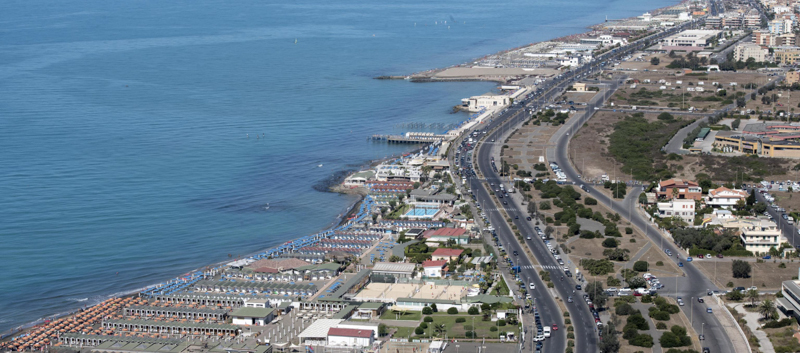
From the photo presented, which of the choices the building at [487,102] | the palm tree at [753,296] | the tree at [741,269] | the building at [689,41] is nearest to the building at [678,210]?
the tree at [741,269]

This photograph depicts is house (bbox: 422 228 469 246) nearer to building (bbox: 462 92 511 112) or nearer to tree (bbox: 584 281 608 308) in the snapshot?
tree (bbox: 584 281 608 308)

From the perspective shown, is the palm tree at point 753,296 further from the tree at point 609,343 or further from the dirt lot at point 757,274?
the tree at point 609,343

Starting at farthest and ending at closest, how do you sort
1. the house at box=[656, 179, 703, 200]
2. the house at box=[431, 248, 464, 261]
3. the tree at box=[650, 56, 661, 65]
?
the tree at box=[650, 56, 661, 65] → the house at box=[656, 179, 703, 200] → the house at box=[431, 248, 464, 261]

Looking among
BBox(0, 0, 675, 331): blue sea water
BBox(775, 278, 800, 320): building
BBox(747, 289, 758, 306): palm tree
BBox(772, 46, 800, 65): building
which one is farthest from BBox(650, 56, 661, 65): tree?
BBox(775, 278, 800, 320): building

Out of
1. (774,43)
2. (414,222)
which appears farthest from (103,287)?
(774,43)

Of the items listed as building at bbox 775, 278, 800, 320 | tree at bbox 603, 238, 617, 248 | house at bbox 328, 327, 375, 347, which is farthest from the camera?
tree at bbox 603, 238, 617, 248

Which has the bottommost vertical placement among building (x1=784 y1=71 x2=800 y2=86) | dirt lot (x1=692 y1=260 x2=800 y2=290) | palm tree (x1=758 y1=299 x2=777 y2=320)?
dirt lot (x1=692 y1=260 x2=800 y2=290)

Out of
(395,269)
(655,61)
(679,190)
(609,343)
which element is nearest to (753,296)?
(609,343)
